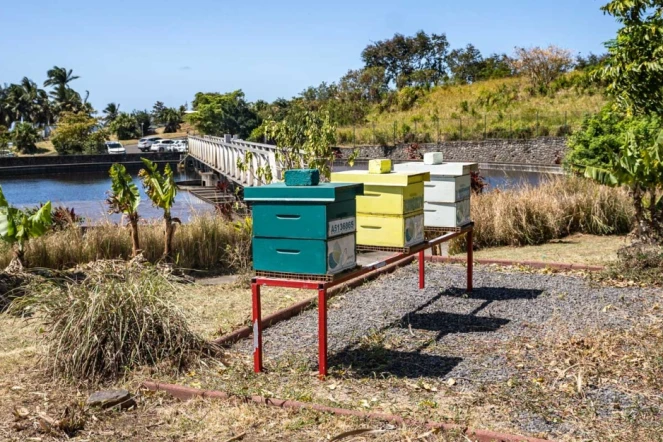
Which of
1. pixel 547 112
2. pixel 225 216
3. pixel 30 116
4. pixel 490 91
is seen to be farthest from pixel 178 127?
pixel 225 216

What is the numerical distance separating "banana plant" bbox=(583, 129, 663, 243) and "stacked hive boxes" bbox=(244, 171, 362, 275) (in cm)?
513

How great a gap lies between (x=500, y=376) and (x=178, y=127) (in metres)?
107

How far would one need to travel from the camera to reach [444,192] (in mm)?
8898

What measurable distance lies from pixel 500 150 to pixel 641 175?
37.2 meters

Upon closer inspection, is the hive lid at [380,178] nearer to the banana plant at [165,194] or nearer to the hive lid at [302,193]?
the hive lid at [302,193]

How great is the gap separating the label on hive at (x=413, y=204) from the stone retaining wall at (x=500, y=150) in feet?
118

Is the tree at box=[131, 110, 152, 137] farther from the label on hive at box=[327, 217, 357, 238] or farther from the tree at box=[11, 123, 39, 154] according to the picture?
the label on hive at box=[327, 217, 357, 238]

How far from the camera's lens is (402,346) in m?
7.30

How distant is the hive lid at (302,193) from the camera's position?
6.12 metres

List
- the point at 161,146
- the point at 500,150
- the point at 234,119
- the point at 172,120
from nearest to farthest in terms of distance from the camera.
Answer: the point at 500,150 < the point at 161,146 < the point at 234,119 < the point at 172,120

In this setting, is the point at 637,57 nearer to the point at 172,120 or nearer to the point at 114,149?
the point at 114,149

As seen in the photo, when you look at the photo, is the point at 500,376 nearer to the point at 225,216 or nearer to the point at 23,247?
the point at 23,247

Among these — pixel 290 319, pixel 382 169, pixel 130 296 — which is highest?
pixel 382 169

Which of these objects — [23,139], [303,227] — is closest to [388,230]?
[303,227]
